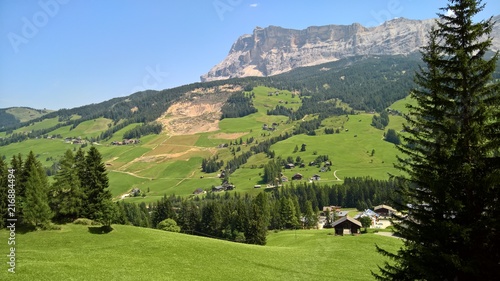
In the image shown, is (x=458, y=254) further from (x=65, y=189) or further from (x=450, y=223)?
(x=65, y=189)

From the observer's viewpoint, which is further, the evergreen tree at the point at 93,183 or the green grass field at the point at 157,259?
the evergreen tree at the point at 93,183

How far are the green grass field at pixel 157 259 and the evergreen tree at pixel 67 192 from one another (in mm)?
6756

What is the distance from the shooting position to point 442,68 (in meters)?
18.4

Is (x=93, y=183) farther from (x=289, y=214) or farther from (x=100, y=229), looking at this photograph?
(x=289, y=214)

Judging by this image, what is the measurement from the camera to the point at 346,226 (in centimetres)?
8662

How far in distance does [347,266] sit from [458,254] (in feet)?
122

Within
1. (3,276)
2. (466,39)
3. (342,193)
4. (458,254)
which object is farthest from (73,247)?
(342,193)

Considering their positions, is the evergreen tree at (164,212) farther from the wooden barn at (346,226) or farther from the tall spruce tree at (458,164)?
the tall spruce tree at (458,164)

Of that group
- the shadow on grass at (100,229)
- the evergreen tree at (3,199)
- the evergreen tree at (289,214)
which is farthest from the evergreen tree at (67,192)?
the evergreen tree at (289,214)

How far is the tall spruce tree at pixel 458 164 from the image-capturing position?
15836 mm

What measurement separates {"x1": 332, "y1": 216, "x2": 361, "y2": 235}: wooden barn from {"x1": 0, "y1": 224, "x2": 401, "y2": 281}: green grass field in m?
22.4

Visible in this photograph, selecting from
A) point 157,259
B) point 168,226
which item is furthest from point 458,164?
point 168,226

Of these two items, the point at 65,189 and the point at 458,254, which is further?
the point at 65,189

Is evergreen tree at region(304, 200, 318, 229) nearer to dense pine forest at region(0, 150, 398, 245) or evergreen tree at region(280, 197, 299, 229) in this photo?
dense pine forest at region(0, 150, 398, 245)
